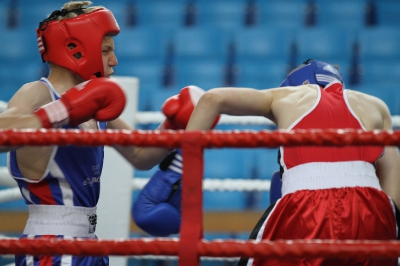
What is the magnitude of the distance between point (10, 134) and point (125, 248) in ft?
1.01

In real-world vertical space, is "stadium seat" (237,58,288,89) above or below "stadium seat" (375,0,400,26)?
below

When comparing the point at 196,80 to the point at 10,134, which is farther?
the point at 196,80

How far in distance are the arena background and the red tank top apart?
3.10 meters

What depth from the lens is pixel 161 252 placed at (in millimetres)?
1013

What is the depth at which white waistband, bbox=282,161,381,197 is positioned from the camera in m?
1.42

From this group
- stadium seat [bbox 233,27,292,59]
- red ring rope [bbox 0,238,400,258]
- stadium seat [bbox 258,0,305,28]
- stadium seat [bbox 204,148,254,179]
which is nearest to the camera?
red ring rope [bbox 0,238,400,258]

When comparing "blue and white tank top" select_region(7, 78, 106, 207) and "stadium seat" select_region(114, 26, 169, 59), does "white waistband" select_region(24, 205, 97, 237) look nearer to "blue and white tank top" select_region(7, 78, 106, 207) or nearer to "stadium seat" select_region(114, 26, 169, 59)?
"blue and white tank top" select_region(7, 78, 106, 207)

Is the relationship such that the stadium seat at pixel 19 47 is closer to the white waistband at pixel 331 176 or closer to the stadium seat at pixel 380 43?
the stadium seat at pixel 380 43

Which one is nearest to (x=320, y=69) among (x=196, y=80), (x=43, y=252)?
(x=43, y=252)

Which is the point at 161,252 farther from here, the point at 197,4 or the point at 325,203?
the point at 197,4

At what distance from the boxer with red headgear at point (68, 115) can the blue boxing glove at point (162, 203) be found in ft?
0.45

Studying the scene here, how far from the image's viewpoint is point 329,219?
4.52 feet

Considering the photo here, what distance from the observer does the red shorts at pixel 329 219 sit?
1378 mm

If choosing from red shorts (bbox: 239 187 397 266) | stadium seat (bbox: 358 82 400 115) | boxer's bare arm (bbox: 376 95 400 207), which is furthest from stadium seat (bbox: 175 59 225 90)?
red shorts (bbox: 239 187 397 266)
